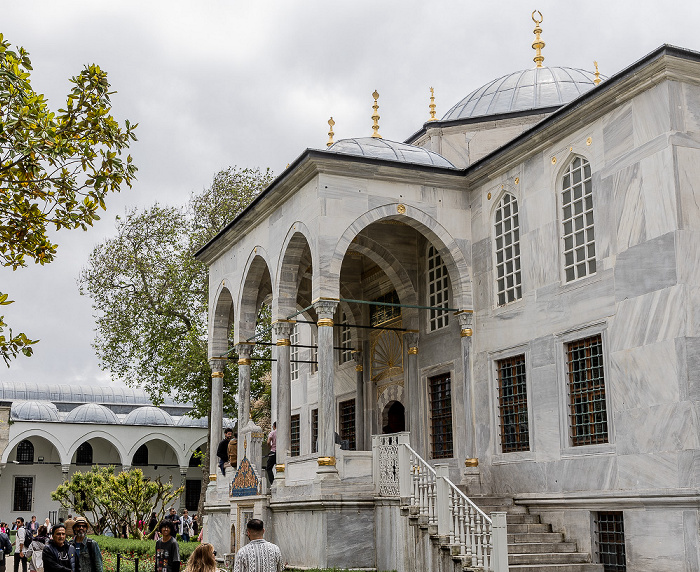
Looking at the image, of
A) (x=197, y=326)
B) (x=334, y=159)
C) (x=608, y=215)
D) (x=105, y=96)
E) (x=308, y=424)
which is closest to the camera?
(x=105, y=96)

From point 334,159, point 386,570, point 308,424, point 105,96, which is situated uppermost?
point 334,159

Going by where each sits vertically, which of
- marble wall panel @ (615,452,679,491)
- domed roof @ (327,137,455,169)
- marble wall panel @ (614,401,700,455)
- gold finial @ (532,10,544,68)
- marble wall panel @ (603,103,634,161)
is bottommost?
marble wall panel @ (615,452,679,491)

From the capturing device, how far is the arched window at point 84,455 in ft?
153

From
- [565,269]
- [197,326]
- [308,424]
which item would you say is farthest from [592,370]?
[197,326]

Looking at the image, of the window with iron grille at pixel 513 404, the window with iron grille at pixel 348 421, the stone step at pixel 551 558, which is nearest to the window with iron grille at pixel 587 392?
the window with iron grille at pixel 513 404

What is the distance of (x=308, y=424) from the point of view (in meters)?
22.0

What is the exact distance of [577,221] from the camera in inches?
521

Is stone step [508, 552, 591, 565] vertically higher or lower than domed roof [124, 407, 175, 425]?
lower

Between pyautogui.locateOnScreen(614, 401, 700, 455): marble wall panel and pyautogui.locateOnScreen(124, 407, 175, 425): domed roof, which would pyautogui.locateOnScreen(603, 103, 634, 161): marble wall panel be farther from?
pyautogui.locateOnScreen(124, 407, 175, 425): domed roof

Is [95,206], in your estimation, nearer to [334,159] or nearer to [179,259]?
[334,159]

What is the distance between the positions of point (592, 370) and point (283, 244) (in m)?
6.26

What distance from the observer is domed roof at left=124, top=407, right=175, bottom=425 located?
47594 mm

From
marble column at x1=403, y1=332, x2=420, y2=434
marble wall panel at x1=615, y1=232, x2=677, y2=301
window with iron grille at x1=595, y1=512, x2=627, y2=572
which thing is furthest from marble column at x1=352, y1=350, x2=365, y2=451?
marble wall panel at x1=615, y1=232, x2=677, y2=301

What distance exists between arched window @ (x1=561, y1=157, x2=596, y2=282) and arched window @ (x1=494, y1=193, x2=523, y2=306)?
3.83 ft
